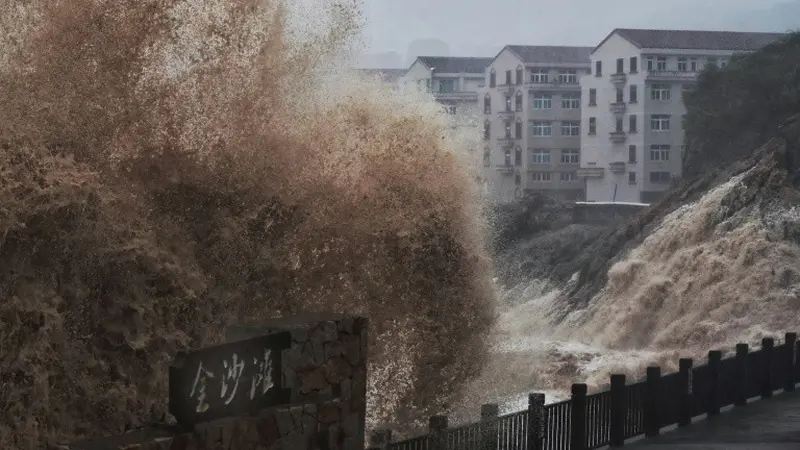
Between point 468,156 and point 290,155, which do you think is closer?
point 290,155

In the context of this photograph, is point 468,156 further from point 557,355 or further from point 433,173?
point 557,355

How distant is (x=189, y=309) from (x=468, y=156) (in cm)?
937

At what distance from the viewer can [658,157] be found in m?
75.5

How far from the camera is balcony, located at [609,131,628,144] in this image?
77.1m

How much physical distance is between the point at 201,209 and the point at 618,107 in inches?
2220

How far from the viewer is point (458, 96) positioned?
90.8m

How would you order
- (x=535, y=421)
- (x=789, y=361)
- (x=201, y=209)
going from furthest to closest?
(x=201, y=209) < (x=789, y=361) < (x=535, y=421)

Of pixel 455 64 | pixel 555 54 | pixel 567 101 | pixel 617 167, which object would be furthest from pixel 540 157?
pixel 455 64

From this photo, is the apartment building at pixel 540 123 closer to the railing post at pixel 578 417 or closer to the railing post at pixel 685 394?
the railing post at pixel 685 394

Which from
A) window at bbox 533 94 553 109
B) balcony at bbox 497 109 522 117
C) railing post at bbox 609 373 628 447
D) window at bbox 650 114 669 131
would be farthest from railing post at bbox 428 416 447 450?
balcony at bbox 497 109 522 117

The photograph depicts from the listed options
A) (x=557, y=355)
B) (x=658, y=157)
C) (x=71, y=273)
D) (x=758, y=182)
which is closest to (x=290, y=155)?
(x=71, y=273)

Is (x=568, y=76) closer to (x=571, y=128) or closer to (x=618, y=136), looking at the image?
(x=571, y=128)

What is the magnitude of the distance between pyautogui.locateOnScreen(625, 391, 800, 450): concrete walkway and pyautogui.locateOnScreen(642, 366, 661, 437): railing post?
0.47 ft

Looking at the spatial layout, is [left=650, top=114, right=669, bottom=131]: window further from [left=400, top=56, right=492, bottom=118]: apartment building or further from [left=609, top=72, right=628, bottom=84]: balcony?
[left=400, top=56, right=492, bottom=118]: apartment building
